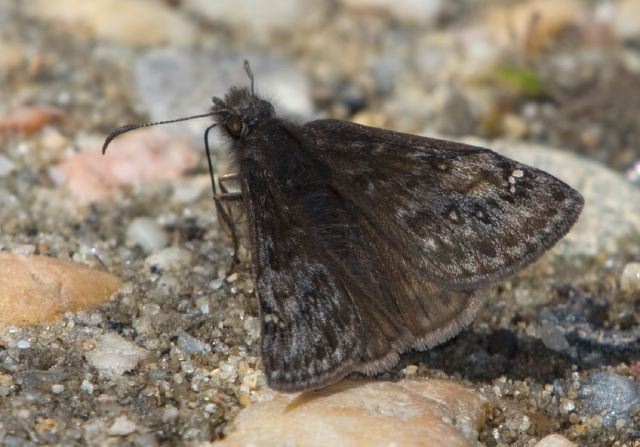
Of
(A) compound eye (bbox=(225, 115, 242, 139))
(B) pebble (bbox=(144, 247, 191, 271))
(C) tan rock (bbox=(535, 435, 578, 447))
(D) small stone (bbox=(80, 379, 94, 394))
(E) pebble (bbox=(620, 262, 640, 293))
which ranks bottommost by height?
(C) tan rock (bbox=(535, 435, 578, 447))

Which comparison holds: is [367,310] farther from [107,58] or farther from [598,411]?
[107,58]

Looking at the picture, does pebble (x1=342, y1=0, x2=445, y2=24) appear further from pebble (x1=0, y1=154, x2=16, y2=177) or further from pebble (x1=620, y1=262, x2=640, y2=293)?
pebble (x1=620, y1=262, x2=640, y2=293)

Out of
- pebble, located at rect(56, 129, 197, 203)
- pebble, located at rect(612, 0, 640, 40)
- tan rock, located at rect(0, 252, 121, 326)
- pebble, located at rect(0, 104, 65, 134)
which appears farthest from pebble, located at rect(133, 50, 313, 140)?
pebble, located at rect(612, 0, 640, 40)

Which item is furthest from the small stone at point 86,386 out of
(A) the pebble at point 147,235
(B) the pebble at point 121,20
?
(B) the pebble at point 121,20

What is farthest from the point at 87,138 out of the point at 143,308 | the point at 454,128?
the point at 454,128

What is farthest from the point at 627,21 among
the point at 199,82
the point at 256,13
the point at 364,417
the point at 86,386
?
the point at 86,386
